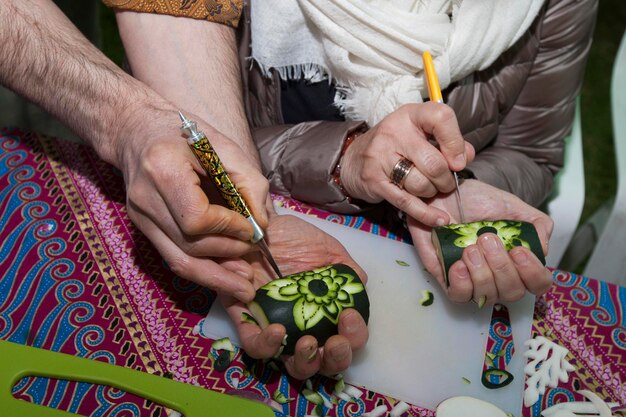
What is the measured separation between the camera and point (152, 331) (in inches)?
45.8

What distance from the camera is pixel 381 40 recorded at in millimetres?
1457

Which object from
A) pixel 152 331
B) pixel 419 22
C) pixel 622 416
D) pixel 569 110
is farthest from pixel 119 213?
pixel 569 110

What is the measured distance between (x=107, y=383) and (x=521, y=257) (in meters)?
0.78

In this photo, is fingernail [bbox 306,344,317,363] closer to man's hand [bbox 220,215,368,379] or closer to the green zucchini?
man's hand [bbox 220,215,368,379]

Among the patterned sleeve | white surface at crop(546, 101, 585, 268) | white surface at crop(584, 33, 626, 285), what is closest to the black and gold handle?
the patterned sleeve

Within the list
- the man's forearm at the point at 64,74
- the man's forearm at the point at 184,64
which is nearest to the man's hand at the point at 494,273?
the man's forearm at the point at 184,64

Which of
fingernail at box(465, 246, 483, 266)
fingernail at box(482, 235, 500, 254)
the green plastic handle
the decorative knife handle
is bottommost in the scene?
the green plastic handle

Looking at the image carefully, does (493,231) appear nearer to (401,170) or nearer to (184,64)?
(401,170)

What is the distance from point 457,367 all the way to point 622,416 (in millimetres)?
301

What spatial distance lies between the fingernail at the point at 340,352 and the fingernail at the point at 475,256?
0.30m

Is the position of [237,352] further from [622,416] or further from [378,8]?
[378,8]

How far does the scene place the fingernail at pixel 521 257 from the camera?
3.80 ft

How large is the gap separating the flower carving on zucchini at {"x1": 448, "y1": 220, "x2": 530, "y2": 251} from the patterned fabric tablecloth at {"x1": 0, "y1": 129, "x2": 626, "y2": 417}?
0.18 meters

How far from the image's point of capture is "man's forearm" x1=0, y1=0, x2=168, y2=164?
1.29 meters
